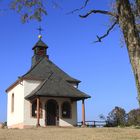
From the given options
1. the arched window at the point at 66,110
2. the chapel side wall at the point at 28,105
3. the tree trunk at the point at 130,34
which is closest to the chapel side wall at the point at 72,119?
the arched window at the point at 66,110

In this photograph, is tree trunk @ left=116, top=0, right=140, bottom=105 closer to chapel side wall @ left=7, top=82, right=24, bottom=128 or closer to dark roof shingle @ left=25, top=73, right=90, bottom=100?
dark roof shingle @ left=25, top=73, right=90, bottom=100

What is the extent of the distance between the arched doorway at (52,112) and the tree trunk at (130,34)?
3057 cm

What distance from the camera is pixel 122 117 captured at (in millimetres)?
42438

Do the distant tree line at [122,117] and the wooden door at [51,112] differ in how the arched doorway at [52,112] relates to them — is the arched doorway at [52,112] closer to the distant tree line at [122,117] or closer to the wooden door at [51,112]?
the wooden door at [51,112]

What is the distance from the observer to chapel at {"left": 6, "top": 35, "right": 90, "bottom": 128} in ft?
128

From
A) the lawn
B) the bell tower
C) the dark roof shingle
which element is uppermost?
the bell tower

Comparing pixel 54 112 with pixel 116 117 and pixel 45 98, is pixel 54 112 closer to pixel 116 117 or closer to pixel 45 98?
pixel 45 98

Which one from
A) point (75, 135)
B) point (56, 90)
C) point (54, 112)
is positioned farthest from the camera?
point (54, 112)

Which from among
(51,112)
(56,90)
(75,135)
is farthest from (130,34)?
(51,112)

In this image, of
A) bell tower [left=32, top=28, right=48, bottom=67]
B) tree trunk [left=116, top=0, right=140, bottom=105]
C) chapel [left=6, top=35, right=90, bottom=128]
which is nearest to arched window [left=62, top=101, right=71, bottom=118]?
chapel [left=6, top=35, right=90, bottom=128]

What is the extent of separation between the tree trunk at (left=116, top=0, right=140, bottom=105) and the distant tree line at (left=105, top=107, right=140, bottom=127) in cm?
3061

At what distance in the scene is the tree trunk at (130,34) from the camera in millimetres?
9312

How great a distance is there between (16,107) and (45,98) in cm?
480

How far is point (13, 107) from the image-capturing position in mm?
44188
